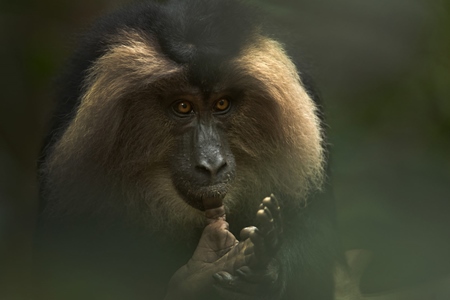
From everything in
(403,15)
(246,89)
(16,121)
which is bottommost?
(16,121)

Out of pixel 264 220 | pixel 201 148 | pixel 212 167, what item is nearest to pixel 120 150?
pixel 201 148

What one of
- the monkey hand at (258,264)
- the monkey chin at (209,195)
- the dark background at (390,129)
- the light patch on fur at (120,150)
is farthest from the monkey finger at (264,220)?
the light patch on fur at (120,150)

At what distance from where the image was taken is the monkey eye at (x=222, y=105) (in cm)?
377

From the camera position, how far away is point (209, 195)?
11.3ft

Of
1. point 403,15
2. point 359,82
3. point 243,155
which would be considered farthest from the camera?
point 243,155

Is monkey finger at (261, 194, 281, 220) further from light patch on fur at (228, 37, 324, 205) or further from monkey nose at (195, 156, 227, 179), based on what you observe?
light patch on fur at (228, 37, 324, 205)

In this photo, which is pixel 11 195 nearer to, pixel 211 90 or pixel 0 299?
pixel 211 90

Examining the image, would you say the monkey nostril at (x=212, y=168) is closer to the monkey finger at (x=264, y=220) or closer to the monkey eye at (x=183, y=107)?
the monkey eye at (x=183, y=107)

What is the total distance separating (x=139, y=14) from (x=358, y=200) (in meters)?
2.19

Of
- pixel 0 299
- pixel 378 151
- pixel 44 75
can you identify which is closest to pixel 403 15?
pixel 378 151

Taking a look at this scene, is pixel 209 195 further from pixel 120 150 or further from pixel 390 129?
pixel 390 129

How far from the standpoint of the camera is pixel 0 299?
173 centimetres

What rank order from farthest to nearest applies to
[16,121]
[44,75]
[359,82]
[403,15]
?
[16,121] < [44,75] < [359,82] < [403,15]

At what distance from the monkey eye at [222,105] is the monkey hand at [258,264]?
890mm
